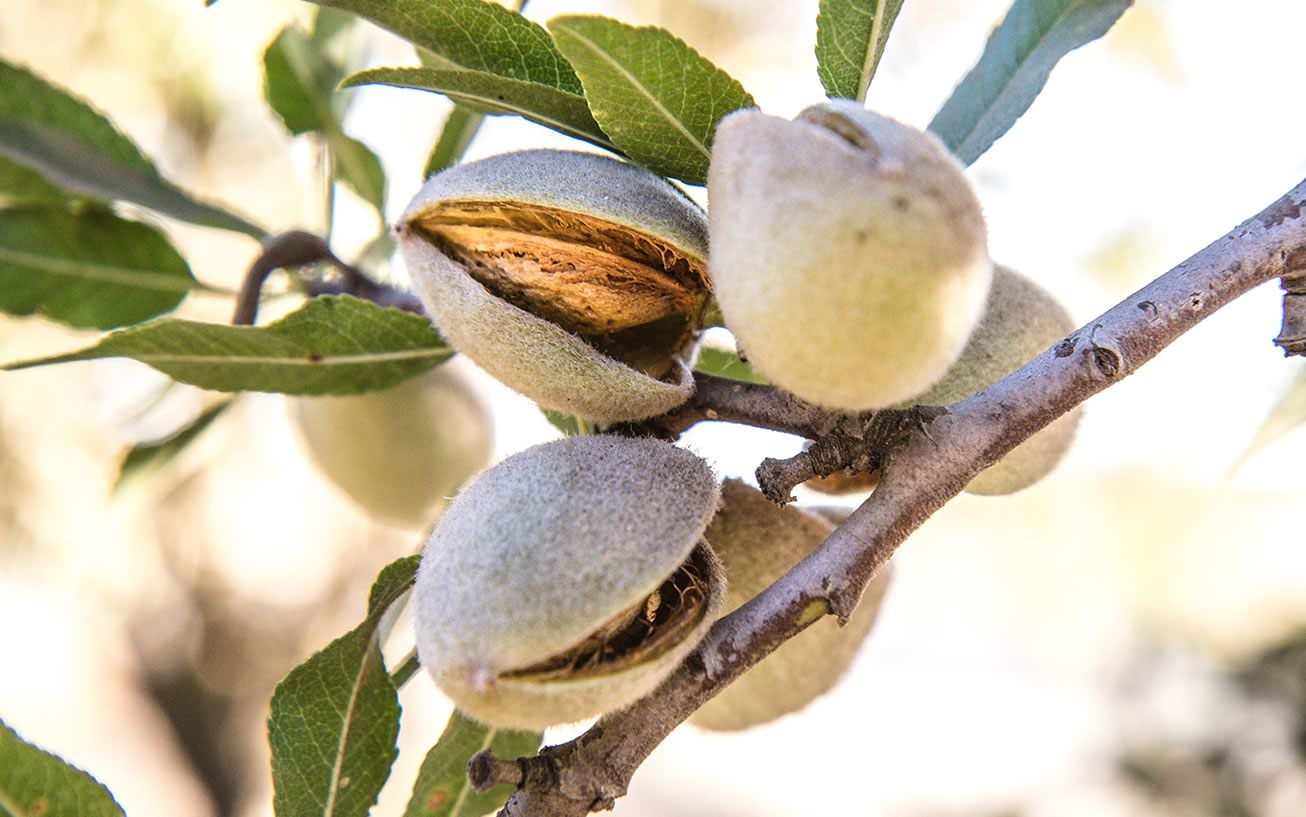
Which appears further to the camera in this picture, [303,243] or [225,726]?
[225,726]

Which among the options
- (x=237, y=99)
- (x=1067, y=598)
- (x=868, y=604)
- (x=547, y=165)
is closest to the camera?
(x=547, y=165)

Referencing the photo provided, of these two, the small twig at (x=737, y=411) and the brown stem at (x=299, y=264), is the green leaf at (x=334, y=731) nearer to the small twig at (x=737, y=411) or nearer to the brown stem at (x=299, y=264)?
the small twig at (x=737, y=411)

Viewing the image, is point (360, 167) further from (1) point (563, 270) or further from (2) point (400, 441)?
(1) point (563, 270)

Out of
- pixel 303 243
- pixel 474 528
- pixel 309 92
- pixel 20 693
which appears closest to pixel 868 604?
pixel 474 528

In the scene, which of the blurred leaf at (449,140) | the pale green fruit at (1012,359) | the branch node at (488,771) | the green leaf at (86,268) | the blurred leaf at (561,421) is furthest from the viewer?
the green leaf at (86,268)

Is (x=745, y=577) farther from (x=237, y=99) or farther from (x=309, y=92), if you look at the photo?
(x=237, y=99)

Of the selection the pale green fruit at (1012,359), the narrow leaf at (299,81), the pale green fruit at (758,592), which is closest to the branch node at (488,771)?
the pale green fruit at (758,592)

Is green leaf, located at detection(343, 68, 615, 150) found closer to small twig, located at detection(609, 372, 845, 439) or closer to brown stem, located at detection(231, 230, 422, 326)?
small twig, located at detection(609, 372, 845, 439)
